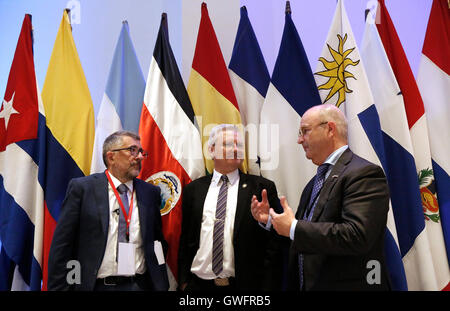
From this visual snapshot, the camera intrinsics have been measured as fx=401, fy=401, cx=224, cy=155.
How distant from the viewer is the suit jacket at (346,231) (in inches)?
73.6

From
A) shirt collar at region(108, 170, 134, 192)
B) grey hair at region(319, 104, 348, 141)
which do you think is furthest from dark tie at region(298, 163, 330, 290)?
shirt collar at region(108, 170, 134, 192)

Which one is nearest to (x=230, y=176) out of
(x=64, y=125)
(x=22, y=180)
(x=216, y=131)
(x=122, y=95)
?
(x=216, y=131)

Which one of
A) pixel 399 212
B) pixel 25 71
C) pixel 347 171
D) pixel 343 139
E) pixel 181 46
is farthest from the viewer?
pixel 181 46

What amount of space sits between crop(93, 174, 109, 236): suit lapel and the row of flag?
0.48 metres

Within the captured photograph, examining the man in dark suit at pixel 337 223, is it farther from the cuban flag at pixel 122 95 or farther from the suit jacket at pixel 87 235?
the cuban flag at pixel 122 95

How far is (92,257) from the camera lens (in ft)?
7.73

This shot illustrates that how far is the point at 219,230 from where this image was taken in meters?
2.59

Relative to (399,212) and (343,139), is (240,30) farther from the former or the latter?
(399,212)

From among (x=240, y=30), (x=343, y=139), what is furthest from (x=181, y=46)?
(x=343, y=139)

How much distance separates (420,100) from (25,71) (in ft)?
10.0

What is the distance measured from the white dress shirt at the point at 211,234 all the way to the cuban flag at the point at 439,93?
151 cm

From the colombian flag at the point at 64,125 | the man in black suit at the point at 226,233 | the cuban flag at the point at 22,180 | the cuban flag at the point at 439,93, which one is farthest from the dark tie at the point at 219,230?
the cuban flag at the point at 439,93

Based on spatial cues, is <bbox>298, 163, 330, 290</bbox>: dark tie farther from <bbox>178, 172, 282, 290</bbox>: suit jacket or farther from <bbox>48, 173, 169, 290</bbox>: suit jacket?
<bbox>48, 173, 169, 290</bbox>: suit jacket

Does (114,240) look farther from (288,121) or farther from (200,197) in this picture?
(288,121)
